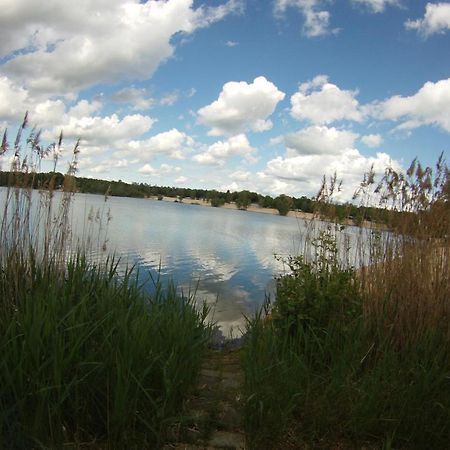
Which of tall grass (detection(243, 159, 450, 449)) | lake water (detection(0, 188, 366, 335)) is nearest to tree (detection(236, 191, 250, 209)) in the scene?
lake water (detection(0, 188, 366, 335))

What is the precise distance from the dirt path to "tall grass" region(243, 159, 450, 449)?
182 millimetres

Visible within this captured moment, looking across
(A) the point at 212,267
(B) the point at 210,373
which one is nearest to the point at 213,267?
(A) the point at 212,267

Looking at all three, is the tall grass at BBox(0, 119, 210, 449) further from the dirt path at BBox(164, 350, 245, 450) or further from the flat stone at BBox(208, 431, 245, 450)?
the flat stone at BBox(208, 431, 245, 450)

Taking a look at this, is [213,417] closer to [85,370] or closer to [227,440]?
[227,440]

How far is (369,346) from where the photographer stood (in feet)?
13.5

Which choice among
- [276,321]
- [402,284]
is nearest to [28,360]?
[276,321]

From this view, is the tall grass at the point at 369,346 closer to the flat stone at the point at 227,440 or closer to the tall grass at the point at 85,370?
the flat stone at the point at 227,440

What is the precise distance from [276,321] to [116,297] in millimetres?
1859

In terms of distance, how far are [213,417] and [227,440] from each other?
0.89 ft

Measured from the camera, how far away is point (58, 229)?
4762mm

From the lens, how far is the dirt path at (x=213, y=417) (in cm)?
291

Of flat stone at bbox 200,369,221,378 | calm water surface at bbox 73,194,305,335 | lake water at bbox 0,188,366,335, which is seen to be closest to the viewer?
flat stone at bbox 200,369,221,378

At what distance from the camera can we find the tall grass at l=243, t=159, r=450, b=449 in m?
3.08

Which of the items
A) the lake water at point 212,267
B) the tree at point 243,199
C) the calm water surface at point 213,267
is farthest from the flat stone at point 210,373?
the tree at point 243,199
